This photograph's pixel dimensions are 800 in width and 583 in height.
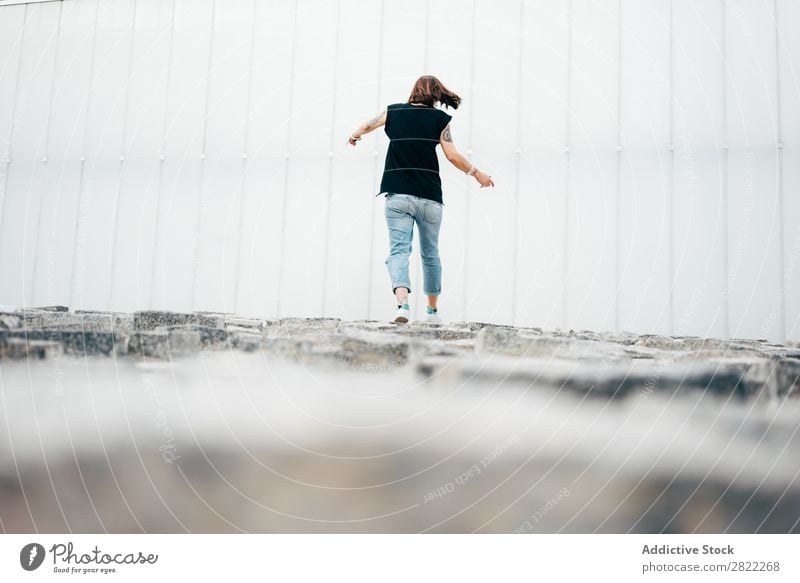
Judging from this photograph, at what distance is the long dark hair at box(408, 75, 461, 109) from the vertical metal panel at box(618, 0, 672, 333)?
0.64 metres

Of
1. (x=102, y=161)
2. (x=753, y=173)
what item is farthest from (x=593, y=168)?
(x=102, y=161)

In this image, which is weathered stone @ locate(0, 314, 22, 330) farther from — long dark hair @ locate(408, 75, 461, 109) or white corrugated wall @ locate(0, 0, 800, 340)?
long dark hair @ locate(408, 75, 461, 109)

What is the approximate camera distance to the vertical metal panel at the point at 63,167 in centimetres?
255

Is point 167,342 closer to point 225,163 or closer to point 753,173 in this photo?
point 225,163

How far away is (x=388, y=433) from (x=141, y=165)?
1.53m

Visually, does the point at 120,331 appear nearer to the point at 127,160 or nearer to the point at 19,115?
the point at 127,160

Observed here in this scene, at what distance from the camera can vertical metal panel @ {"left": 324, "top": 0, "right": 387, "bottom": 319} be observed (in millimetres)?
2471

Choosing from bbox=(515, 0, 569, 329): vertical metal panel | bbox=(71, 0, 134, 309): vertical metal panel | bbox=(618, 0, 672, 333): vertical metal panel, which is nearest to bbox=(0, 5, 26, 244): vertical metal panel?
bbox=(71, 0, 134, 309): vertical metal panel

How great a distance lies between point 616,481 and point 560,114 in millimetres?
1391

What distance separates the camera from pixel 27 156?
8.38 feet

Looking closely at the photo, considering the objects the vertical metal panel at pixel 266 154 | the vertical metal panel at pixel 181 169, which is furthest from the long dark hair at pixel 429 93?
the vertical metal panel at pixel 181 169

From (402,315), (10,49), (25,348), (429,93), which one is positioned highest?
(10,49)

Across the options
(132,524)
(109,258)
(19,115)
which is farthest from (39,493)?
(19,115)

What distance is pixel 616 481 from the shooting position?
1.53 m
